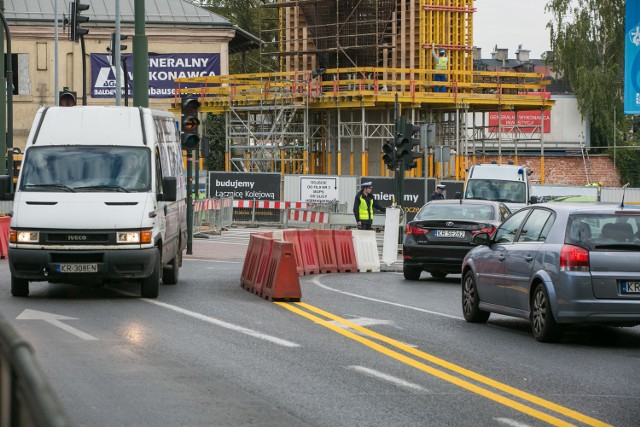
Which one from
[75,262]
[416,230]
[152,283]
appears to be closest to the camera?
[75,262]

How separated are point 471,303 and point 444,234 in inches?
317

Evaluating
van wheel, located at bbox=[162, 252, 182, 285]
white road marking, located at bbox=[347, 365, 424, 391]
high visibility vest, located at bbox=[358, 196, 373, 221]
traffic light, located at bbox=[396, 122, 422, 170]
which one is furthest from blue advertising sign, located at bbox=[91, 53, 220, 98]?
white road marking, located at bbox=[347, 365, 424, 391]

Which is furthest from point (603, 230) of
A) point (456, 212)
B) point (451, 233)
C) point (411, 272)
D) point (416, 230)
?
point (411, 272)

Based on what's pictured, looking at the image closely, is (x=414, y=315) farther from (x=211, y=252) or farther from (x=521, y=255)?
(x=211, y=252)

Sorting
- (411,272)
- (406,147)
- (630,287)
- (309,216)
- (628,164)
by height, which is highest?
(628,164)

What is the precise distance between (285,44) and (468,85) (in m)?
11.3

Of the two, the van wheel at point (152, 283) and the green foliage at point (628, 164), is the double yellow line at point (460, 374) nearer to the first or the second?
the van wheel at point (152, 283)

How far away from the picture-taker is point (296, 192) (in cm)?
4941

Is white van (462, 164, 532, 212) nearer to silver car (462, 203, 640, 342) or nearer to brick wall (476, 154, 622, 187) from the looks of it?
silver car (462, 203, 640, 342)

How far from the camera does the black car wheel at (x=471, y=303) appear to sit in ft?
50.8

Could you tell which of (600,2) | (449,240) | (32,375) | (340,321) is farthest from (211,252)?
(600,2)

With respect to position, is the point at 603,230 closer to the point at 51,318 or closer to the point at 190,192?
the point at 51,318

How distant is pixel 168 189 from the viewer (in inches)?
711

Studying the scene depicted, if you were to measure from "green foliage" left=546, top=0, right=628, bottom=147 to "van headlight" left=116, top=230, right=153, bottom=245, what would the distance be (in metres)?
66.1
